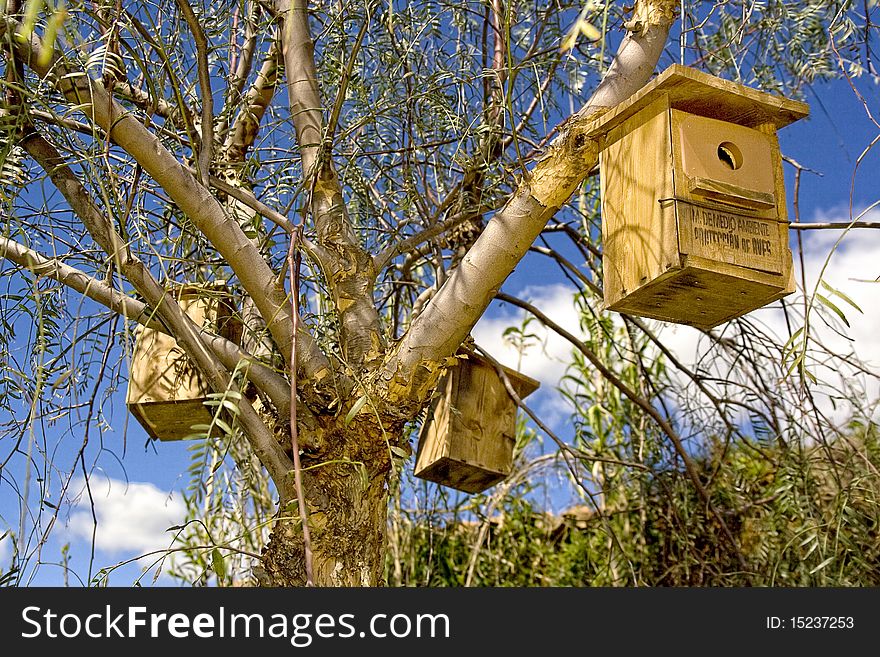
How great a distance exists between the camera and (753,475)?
361 cm

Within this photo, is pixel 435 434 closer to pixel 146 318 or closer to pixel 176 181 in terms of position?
pixel 146 318

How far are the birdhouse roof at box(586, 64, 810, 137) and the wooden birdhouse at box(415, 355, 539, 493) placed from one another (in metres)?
0.68

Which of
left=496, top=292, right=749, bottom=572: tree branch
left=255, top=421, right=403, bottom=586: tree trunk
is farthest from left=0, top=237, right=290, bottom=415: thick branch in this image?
left=496, top=292, right=749, bottom=572: tree branch

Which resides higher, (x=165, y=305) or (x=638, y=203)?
(x=638, y=203)

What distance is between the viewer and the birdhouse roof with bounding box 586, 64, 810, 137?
149cm

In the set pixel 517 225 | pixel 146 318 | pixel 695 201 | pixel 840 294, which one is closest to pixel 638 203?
pixel 695 201

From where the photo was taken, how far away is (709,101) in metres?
1.55

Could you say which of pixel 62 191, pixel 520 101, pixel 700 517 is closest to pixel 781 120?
pixel 520 101

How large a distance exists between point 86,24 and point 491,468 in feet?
3.86

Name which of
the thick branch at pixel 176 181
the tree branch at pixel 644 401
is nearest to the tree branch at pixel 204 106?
the thick branch at pixel 176 181

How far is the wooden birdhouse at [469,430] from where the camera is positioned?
2.10m

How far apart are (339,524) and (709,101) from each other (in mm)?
903

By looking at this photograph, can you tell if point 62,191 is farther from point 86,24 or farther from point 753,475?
point 753,475

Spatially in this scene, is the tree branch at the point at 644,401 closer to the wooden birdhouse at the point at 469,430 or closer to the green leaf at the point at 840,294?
the wooden birdhouse at the point at 469,430
